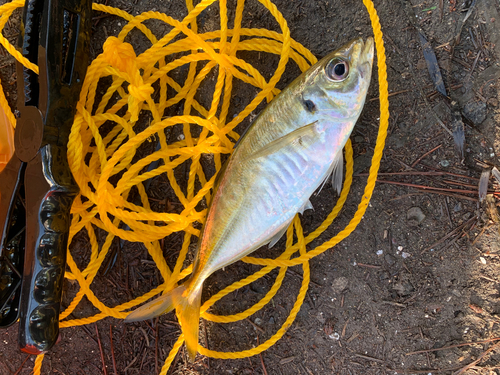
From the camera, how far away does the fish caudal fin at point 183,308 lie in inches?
66.0

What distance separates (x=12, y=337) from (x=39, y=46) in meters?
1.91

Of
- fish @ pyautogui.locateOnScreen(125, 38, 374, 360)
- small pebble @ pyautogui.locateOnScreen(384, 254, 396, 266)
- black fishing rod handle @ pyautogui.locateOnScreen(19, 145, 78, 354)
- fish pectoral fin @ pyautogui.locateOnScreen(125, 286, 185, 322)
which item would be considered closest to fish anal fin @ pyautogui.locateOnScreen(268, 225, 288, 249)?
fish @ pyautogui.locateOnScreen(125, 38, 374, 360)

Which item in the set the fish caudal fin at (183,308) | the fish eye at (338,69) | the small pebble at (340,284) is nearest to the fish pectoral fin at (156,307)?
the fish caudal fin at (183,308)

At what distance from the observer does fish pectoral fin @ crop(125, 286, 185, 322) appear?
5.47 ft

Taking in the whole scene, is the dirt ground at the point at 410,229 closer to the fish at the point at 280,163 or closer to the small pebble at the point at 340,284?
the small pebble at the point at 340,284

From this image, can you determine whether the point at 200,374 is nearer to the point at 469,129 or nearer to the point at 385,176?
the point at 385,176

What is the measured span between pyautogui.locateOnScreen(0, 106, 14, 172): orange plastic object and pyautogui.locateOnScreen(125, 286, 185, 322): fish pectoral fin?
1.29m

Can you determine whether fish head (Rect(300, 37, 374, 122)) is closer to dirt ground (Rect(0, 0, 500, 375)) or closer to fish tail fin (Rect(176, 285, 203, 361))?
dirt ground (Rect(0, 0, 500, 375))

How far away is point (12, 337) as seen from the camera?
2.26 metres

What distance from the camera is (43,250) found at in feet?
5.35

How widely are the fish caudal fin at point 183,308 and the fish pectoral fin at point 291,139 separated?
0.78 metres

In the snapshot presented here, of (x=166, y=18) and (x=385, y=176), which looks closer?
(x=166, y=18)

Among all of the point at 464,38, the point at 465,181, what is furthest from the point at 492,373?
the point at 464,38

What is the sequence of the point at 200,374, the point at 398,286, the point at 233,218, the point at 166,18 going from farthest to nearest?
the point at 200,374 → the point at 398,286 → the point at 166,18 → the point at 233,218
